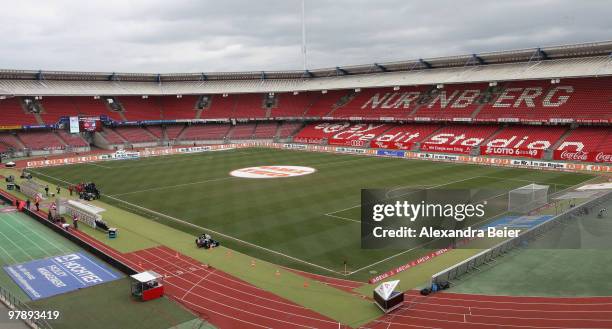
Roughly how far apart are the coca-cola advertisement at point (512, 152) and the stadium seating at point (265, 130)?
39874 mm

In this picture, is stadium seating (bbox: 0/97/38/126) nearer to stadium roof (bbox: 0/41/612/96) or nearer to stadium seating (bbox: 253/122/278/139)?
stadium roof (bbox: 0/41/612/96)

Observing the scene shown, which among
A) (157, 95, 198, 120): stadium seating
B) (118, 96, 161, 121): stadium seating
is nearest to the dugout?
(118, 96, 161, 121): stadium seating

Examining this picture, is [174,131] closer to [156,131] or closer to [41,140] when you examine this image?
[156,131]

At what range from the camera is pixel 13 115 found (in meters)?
67.9

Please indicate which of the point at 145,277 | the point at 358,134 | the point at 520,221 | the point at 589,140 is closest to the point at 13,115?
the point at 358,134

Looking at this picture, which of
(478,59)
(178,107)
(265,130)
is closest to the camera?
(478,59)

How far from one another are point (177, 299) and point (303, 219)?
39.1 feet

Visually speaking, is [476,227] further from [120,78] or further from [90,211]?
[120,78]

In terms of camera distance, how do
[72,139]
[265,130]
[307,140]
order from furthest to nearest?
[265,130] → [307,140] → [72,139]

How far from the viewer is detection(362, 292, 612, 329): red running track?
14758 mm

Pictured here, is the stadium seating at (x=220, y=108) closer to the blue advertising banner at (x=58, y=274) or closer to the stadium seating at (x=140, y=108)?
the stadium seating at (x=140, y=108)

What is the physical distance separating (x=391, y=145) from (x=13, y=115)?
185 feet

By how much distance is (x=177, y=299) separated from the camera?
17.5 metres

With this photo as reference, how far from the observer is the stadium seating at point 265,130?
83750 millimetres
